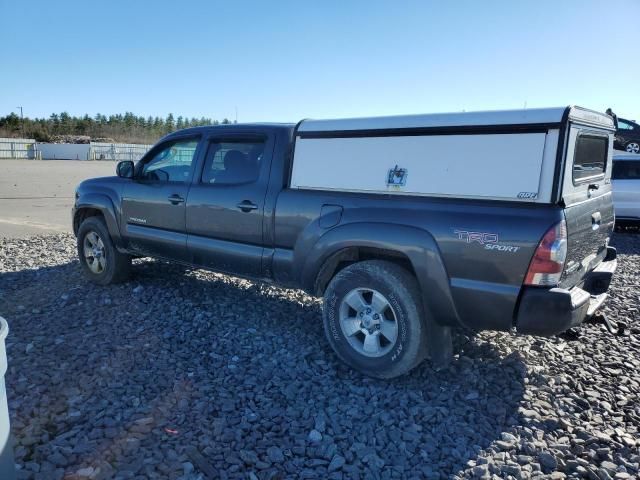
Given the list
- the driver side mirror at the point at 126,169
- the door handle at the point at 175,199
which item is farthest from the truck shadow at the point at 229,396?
the driver side mirror at the point at 126,169

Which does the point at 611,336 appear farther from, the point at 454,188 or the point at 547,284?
the point at 454,188

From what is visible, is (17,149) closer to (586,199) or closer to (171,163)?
(171,163)

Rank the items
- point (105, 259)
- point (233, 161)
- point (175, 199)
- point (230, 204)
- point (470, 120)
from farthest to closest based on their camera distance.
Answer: point (105, 259), point (175, 199), point (233, 161), point (230, 204), point (470, 120)

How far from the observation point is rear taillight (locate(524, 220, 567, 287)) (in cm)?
289

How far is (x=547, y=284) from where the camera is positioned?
301 cm

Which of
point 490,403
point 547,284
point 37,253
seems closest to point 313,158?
point 547,284

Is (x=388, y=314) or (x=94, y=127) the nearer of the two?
(x=388, y=314)

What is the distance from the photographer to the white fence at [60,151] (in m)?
48.4

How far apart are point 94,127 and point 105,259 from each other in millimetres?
89310

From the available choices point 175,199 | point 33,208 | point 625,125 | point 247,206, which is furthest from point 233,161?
point 625,125

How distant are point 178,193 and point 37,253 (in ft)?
A: 13.3

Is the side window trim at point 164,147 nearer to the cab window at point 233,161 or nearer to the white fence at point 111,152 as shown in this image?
the cab window at point 233,161

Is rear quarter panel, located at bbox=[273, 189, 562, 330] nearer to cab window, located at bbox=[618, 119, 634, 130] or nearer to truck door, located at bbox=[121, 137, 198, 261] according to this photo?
truck door, located at bbox=[121, 137, 198, 261]

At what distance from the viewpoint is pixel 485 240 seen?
3.07m
